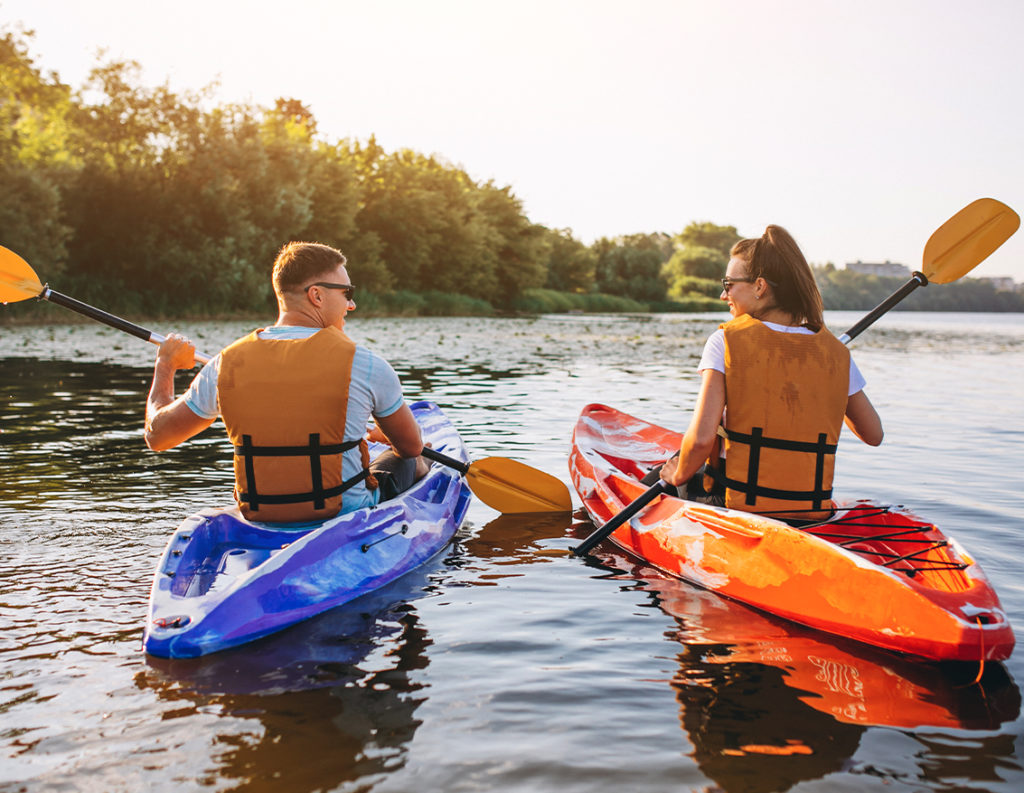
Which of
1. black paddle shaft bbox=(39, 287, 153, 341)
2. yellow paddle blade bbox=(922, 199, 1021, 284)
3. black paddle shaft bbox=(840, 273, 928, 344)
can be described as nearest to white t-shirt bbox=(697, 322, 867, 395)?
black paddle shaft bbox=(840, 273, 928, 344)

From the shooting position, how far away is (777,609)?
12.6 ft

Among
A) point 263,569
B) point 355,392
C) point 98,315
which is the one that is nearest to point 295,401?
point 355,392

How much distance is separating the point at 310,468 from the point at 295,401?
320 mm

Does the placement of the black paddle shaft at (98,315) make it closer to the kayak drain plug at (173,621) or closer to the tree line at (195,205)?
the kayak drain plug at (173,621)

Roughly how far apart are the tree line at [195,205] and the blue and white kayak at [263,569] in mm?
24875

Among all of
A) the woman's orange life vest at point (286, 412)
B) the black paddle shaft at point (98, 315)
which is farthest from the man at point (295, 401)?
the black paddle shaft at point (98, 315)

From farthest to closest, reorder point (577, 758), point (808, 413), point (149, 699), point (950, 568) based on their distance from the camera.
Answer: point (808, 413)
point (950, 568)
point (149, 699)
point (577, 758)

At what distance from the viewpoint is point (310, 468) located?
3.86 metres

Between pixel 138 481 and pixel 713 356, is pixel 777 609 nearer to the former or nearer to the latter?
pixel 713 356

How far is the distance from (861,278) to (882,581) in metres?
122

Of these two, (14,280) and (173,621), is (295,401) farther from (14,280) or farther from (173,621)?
(14,280)

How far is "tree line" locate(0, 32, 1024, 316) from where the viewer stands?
2766 centimetres

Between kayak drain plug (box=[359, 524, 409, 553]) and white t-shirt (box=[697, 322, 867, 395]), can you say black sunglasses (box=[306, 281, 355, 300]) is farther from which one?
white t-shirt (box=[697, 322, 867, 395])

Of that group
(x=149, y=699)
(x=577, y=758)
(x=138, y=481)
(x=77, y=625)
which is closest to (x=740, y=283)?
(x=577, y=758)
